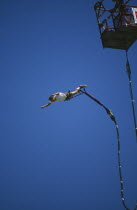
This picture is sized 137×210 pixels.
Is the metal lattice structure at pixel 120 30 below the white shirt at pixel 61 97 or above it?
above

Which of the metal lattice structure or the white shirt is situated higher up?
the metal lattice structure

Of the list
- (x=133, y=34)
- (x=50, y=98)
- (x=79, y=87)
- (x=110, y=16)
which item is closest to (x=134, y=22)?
(x=133, y=34)

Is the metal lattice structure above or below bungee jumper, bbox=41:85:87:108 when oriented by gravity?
above

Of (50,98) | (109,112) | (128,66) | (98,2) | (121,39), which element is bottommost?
(109,112)


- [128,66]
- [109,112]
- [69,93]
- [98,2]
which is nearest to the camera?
[109,112]

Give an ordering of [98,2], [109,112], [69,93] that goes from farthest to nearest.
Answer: [98,2] < [69,93] < [109,112]

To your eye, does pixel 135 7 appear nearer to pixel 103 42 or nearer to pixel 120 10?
pixel 120 10

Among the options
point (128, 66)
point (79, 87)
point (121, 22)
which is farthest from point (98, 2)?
point (79, 87)

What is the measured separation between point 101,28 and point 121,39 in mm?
1112

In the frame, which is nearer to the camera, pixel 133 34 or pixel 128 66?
pixel 128 66

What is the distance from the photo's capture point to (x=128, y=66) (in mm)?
10703

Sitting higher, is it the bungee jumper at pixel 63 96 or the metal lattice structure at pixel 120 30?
the metal lattice structure at pixel 120 30

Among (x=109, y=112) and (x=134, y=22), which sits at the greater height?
(x=134, y=22)

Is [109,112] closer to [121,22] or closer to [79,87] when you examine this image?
[79,87]
